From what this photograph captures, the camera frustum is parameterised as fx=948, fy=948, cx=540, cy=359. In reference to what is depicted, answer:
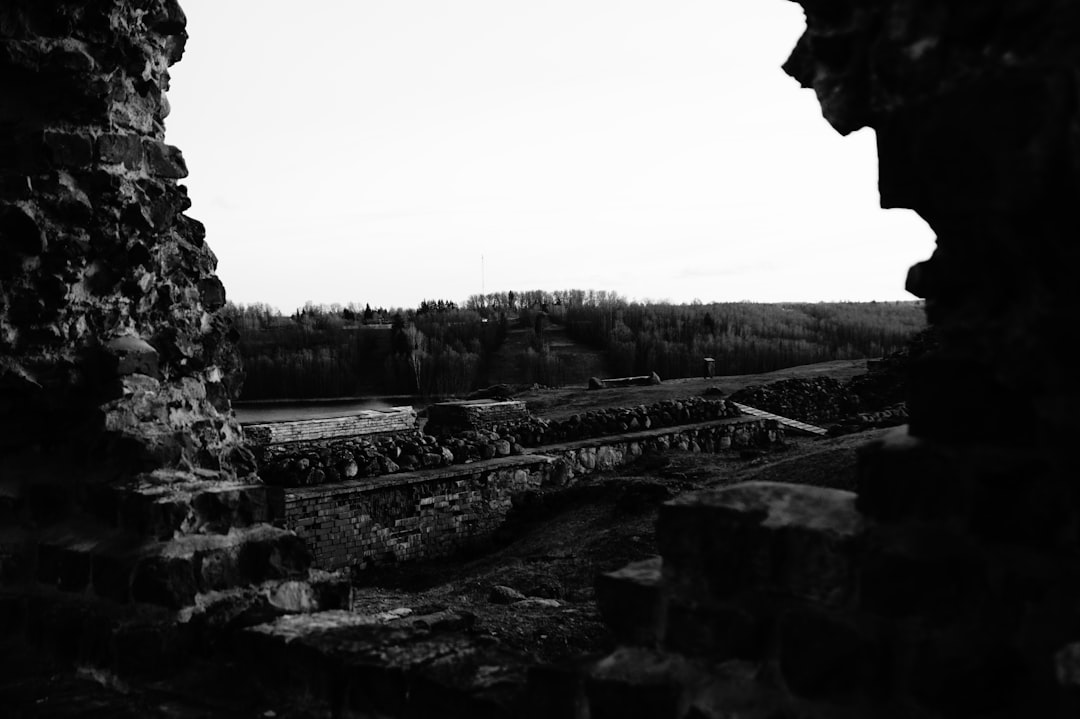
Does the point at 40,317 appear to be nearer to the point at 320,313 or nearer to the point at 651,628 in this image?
the point at 651,628

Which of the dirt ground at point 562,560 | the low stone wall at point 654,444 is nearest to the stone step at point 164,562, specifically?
the dirt ground at point 562,560

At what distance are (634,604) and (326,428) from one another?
15.8 m

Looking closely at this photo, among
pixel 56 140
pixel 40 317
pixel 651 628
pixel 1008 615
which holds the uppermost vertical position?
pixel 56 140

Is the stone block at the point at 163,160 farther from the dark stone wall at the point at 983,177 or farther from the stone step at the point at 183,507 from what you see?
the dark stone wall at the point at 983,177

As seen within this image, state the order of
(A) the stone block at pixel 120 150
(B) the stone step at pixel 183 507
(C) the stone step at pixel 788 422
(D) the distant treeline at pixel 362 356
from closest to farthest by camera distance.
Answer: (B) the stone step at pixel 183 507 → (A) the stone block at pixel 120 150 → (C) the stone step at pixel 788 422 → (D) the distant treeline at pixel 362 356

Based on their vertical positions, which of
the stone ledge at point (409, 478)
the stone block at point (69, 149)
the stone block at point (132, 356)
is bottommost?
the stone ledge at point (409, 478)

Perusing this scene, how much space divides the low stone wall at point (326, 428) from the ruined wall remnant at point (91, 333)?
10.1m

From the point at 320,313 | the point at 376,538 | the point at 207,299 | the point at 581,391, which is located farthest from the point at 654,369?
the point at 207,299

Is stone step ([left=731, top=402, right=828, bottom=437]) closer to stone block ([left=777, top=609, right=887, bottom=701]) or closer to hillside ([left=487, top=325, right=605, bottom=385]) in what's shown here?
hillside ([left=487, top=325, right=605, bottom=385])

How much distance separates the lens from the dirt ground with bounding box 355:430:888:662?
22.4 feet

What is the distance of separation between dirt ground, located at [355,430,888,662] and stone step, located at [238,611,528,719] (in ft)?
8.03

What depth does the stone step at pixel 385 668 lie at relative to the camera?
2939mm

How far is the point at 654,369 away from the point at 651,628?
117 ft

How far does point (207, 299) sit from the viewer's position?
5742 millimetres
